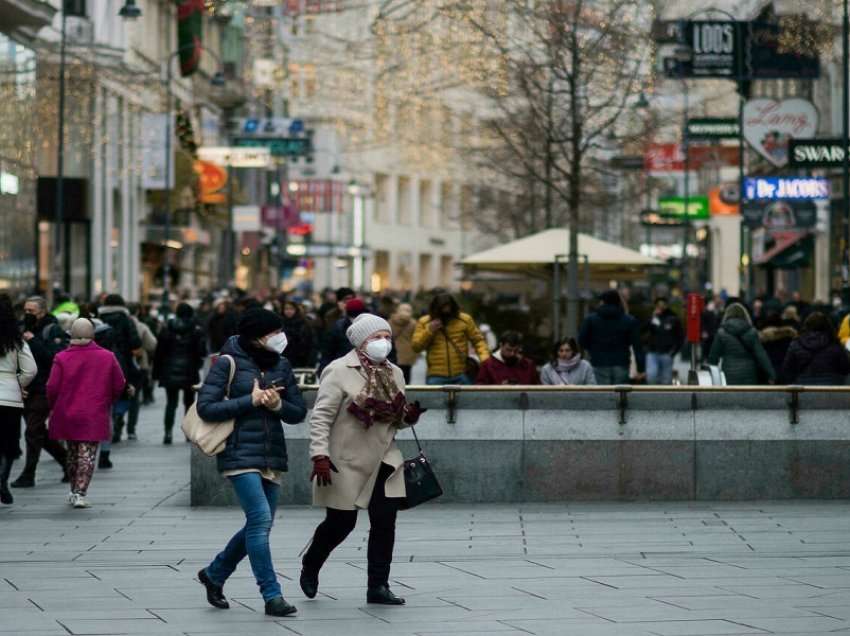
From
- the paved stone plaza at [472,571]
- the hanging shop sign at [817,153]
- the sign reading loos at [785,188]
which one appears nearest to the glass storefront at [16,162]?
the sign reading loos at [785,188]

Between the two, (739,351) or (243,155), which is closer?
(739,351)

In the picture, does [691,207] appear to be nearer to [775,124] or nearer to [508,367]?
[775,124]

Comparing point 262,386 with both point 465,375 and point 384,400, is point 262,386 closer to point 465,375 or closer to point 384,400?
point 384,400

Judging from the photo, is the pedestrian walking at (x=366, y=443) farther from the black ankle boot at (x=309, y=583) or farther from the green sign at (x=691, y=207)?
the green sign at (x=691, y=207)

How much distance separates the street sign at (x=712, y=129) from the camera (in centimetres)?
3888

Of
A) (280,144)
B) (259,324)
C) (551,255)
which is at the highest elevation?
(280,144)

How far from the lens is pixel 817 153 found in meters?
31.8

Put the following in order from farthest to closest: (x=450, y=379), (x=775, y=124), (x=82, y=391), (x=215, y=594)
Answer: (x=775, y=124), (x=450, y=379), (x=82, y=391), (x=215, y=594)

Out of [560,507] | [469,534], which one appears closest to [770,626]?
[469,534]

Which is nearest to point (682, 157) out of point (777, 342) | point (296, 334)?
point (777, 342)

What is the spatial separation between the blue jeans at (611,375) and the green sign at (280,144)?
32.3 m

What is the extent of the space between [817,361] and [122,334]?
6.98 m

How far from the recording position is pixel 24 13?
38094mm

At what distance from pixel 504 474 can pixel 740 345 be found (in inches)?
194
